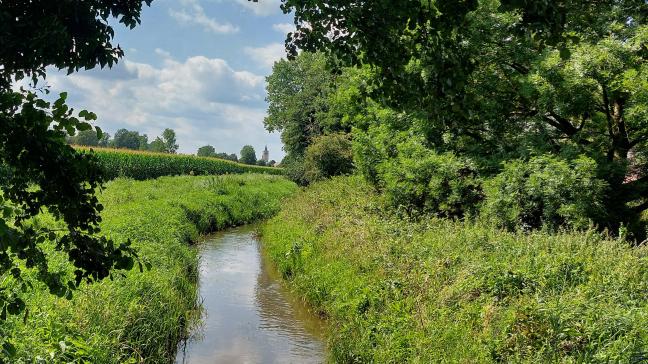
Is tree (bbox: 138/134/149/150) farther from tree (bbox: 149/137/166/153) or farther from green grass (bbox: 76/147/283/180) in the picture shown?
green grass (bbox: 76/147/283/180)

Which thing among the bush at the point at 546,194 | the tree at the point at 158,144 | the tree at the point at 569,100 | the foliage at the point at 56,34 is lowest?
the bush at the point at 546,194

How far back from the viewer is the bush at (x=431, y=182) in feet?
55.2

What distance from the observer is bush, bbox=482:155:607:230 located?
12828mm

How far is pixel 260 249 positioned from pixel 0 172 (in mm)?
17484

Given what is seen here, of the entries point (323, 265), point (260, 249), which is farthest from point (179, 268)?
point (260, 249)

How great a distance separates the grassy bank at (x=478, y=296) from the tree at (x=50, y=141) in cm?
579

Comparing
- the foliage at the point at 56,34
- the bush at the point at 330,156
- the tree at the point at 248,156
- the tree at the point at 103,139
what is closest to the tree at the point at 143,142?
the tree at the point at 103,139

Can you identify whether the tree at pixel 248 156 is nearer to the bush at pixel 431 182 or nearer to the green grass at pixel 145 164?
the green grass at pixel 145 164

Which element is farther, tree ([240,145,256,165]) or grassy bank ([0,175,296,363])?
tree ([240,145,256,165])

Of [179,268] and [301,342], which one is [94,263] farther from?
[179,268]

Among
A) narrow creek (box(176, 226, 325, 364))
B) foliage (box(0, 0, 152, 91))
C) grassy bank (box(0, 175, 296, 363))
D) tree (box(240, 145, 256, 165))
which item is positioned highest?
tree (box(240, 145, 256, 165))

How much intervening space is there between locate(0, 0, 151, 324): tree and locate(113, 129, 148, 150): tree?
17917cm

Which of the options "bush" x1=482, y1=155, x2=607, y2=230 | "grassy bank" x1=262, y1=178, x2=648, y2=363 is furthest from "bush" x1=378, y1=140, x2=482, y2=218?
"grassy bank" x1=262, y1=178, x2=648, y2=363

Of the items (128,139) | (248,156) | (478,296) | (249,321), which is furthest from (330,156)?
(128,139)
